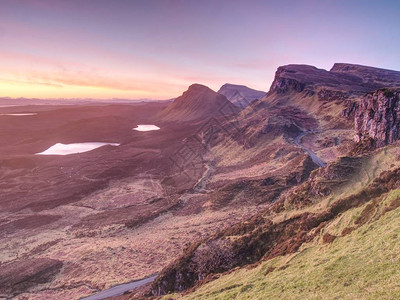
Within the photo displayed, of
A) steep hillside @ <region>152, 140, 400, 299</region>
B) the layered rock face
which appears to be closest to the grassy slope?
steep hillside @ <region>152, 140, 400, 299</region>

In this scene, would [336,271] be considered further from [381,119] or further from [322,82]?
[322,82]

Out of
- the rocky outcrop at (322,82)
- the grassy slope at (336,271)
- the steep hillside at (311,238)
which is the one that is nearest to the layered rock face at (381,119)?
the steep hillside at (311,238)

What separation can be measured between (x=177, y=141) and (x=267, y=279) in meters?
114

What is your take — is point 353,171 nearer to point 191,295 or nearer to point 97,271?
point 191,295

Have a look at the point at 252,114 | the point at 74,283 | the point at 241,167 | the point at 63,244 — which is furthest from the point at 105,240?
the point at 252,114

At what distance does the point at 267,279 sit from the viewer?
17719 millimetres

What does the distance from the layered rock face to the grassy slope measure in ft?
128

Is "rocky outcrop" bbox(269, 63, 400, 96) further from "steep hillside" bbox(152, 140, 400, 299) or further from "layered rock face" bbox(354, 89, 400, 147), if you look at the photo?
"steep hillside" bbox(152, 140, 400, 299)

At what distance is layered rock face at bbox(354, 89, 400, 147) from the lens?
172ft

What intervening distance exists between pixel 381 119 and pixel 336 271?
5174 centimetres

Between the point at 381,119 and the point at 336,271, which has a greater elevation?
the point at 381,119

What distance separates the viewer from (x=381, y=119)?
2162 inches

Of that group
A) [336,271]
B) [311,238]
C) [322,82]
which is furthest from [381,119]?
[322,82]

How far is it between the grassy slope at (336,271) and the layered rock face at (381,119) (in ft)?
128
